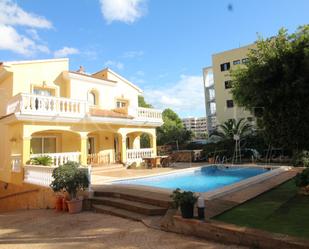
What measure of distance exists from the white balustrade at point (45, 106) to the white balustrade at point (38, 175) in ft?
11.2

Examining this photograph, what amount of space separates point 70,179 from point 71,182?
0.40 ft

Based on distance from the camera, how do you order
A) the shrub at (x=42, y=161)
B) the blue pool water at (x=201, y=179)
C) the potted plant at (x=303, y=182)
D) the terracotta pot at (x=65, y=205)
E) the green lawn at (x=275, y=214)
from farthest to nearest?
the shrub at (x=42, y=161), the blue pool water at (x=201, y=179), the terracotta pot at (x=65, y=205), the potted plant at (x=303, y=182), the green lawn at (x=275, y=214)

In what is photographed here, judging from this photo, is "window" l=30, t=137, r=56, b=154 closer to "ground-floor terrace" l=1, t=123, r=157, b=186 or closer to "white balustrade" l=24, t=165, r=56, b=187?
"ground-floor terrace" l=1, t=123, r=157, b=186

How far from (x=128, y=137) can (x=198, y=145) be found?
33.5 feet

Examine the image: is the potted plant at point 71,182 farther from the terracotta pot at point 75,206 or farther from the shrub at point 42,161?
the shrub at point 42,161

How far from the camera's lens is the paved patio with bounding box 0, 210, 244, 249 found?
19.1 ft

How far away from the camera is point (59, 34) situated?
1811 centimetres

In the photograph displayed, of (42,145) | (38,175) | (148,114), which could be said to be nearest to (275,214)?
(38,175)

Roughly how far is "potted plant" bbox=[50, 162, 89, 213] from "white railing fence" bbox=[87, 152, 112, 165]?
33.9ft

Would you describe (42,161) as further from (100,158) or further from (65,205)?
(100,158)

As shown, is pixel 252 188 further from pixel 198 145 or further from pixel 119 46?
pixel 198 145

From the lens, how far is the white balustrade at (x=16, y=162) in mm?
15321

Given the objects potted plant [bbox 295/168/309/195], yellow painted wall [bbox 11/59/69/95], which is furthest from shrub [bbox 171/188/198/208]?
yellow painted wall [bbox 11/59/69/95]

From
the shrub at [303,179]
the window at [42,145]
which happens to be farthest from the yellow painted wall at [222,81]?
the shrub at [303,179]
